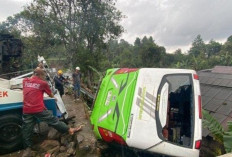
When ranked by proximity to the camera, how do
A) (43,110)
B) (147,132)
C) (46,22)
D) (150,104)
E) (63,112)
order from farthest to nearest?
(46,22) → (63,112) → (43,110) → (150,104) → (147,132)

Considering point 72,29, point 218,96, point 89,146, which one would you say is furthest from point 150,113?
point 72,29

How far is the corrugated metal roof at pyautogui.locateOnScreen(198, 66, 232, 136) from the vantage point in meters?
4.67

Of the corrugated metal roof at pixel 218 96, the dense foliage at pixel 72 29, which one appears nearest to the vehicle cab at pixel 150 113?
the corrugated metal roof at pixel 218 96

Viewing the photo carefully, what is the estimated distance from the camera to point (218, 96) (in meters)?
5.28

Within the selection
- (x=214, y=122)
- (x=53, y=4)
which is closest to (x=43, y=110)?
(x=214, y=122)

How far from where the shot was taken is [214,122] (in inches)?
163

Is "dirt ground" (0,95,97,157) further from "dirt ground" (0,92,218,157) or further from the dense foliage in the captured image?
the dense foliage

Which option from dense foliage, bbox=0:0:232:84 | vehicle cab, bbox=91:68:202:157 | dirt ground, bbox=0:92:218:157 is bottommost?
dirt ground, bbox=0:92:218:157

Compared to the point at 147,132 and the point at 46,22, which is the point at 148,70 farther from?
the point at 46,22

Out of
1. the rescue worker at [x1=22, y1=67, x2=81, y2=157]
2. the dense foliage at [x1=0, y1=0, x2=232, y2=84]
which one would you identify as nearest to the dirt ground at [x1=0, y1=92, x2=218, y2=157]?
the rescue worker at [x1=22, y1=67, x2=81, y2=157]

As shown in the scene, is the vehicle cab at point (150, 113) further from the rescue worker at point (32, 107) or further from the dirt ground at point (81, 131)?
the rescue worker at point (32, 107)

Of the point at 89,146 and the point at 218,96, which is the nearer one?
the point at 89,146

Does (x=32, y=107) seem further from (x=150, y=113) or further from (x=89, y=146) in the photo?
(x=150, y=113)

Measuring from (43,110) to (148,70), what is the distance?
2.21 meters
